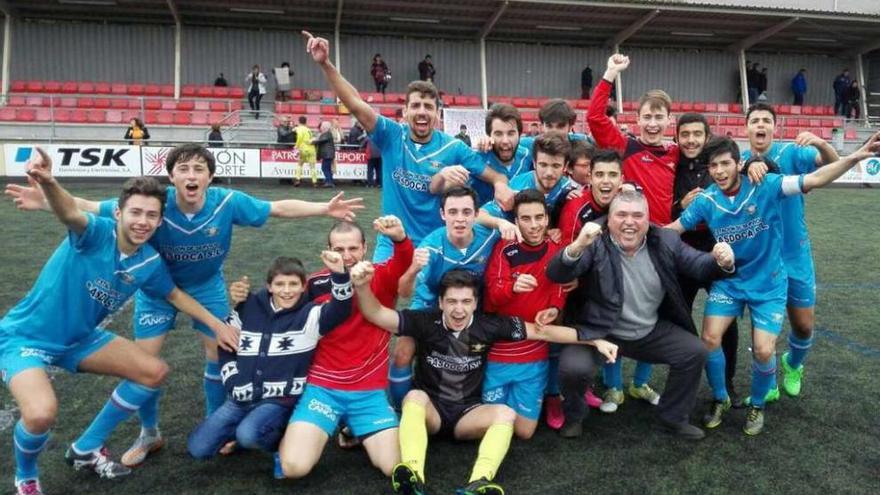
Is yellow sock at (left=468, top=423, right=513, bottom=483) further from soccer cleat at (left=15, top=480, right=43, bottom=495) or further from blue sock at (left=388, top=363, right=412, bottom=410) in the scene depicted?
soccer cleat at (left=15, top=480, right=43, bottom=495)

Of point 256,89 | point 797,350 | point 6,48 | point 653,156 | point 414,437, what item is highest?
point 6,48

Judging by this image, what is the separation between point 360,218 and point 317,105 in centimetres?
1080

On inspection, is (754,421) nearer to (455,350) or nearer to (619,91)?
(455,350)

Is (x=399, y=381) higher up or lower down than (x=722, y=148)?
lower down

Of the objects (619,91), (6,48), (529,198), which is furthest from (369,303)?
(619,91)

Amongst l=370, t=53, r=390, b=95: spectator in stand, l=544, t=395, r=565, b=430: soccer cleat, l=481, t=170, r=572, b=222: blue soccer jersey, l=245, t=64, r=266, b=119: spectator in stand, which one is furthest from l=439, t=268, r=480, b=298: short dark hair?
l=370, t=53, r=390, b=95: spectator in stand

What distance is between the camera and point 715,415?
402cm

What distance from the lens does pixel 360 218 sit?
11.7m

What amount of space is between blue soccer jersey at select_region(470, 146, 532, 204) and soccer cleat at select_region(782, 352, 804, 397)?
7.61 ft

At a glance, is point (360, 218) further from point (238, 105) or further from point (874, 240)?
point (238, 105)

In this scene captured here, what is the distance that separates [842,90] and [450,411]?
2723 cm

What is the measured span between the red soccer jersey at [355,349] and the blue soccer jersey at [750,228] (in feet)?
6.29

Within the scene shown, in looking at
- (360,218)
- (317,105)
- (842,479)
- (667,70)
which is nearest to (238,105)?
(317,105)

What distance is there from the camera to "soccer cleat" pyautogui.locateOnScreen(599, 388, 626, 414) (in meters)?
4.21
